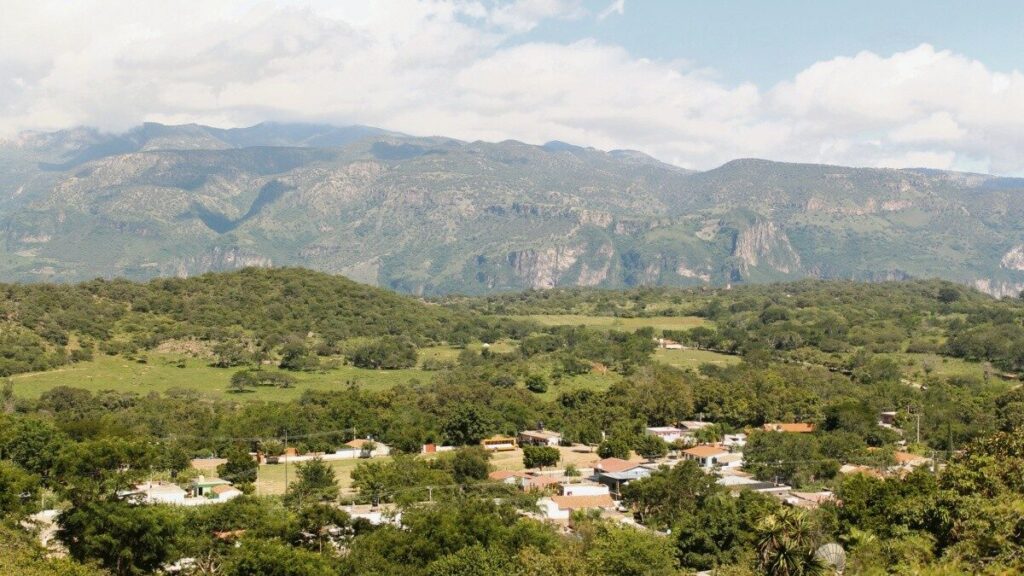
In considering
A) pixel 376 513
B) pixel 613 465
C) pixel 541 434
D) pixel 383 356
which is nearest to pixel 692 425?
pixel 541 434

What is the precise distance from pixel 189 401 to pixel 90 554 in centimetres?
4801

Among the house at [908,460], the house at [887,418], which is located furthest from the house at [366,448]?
the house at [887,418]

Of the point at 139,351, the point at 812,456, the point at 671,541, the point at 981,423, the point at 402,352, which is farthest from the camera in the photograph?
the point at 402,352

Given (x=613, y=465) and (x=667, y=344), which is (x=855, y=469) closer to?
(x=613, y=465)

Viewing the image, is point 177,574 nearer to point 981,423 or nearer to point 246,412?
point 246,412

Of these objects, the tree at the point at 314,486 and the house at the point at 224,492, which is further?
the house at the point at 224,492

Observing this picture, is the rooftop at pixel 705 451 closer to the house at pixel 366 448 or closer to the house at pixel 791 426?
the house at pixel 791 426

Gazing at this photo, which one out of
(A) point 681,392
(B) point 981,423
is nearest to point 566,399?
(A) point 681,392

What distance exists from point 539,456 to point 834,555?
106 feet

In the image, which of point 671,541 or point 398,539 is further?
point 671,541

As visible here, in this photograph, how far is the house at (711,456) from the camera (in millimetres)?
67500

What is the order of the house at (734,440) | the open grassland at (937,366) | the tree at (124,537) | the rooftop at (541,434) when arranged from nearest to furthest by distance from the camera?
the tree at (124,537) < the house at (734,440) < the rooftop at (541,434) < the open grassland at (937,366)

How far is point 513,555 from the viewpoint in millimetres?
38281

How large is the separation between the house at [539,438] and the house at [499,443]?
103 centimetres
